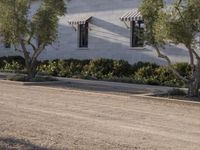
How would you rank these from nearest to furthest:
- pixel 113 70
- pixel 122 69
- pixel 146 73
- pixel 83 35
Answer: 1. pixel 146 73
2. pixel 122 69
3. pixel 113 70
4. pixel 83 35

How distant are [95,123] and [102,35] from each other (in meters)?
19.2

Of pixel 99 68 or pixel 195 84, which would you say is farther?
pixel 99 68

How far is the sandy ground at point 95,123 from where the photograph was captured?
9.68 m

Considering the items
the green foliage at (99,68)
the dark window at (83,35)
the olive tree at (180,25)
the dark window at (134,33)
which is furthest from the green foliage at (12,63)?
the olive tree at (180,25)

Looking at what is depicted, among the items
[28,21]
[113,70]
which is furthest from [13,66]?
[28,21]

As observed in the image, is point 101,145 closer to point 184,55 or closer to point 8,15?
point 8,15

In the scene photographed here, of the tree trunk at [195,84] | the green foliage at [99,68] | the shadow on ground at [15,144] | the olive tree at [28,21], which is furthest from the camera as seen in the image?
the green foliage at [99,68]

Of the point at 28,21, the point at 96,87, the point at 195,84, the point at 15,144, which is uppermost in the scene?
the point at 28,21

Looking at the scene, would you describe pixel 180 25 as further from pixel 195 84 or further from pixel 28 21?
pixel 28 21

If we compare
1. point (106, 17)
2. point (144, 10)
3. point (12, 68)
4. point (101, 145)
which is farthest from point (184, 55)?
point (101, 145)

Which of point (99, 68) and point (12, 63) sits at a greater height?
point (12, 63)

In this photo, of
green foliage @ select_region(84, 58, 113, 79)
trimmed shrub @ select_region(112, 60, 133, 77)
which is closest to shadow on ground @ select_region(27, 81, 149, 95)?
green foliage @ select_region(84, 58, 113, 79)

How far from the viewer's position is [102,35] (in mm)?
31047

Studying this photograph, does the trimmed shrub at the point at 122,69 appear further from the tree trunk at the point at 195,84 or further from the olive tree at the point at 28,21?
the tree trunk at the point at 195,84
